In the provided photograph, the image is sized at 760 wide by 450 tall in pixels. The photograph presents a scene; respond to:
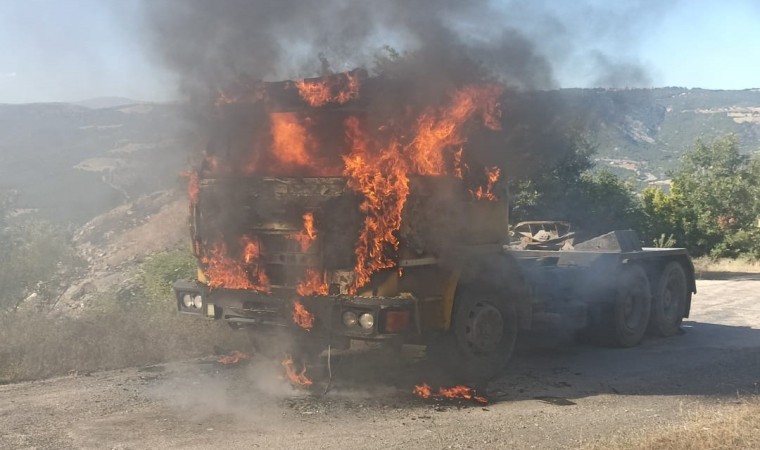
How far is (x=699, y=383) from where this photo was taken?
7355 millimetres

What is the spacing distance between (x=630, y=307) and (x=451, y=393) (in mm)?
4425

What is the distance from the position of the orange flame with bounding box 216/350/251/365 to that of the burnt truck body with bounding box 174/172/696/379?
33cm

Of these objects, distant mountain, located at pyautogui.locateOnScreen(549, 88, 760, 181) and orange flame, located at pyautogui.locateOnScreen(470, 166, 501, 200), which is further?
distant mountain, located at pyautogui.locateOnScreen(549, 88, 760, 181)

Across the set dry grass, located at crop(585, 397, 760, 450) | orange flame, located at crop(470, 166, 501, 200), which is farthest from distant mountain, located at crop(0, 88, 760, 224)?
dry grass, located at crop(585, 397, 760, 450)

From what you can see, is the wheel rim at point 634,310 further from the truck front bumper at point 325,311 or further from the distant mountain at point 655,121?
the truck front bumper at point 325,311

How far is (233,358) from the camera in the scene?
800cm

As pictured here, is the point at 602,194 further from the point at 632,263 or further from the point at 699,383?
the point at 699,383

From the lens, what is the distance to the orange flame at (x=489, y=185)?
6758 millimetres

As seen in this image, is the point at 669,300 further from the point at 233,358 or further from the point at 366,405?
the point at 233,358

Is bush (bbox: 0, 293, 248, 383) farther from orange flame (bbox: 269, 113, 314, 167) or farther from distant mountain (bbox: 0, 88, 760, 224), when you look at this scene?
orange flame (bbox: 269, 113, 314, 167)

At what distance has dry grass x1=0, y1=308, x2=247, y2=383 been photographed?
764 centimetres

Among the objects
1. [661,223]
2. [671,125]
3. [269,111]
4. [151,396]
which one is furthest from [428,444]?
[671,125]

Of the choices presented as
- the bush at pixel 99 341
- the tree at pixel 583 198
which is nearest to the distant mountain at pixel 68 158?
the bush at pixel 99 341

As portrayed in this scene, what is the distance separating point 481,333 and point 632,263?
3.99 meters
